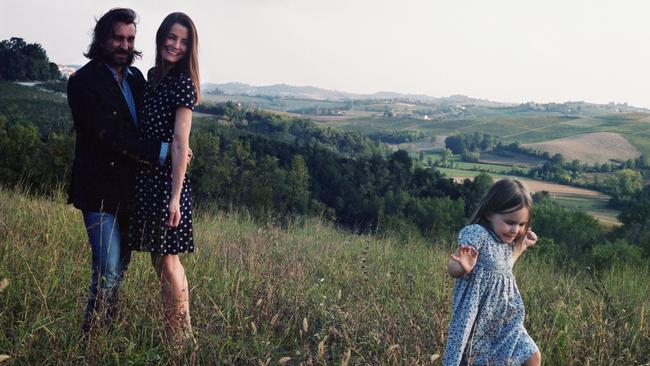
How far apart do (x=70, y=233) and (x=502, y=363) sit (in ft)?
11.4

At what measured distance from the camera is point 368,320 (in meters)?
3.23

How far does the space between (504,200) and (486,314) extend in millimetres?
517

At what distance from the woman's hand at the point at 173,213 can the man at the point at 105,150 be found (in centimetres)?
20

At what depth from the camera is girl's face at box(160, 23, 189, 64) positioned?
108 inches

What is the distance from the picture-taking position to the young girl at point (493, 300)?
2535mm

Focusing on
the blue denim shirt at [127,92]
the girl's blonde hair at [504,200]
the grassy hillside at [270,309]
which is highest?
the blue denim shirt at [127,92]

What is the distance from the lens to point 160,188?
275cm

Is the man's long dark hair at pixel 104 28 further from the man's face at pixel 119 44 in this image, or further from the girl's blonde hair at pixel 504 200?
the girl's blonde hair at pixel 504 200

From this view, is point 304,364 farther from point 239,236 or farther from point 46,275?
point 239,236

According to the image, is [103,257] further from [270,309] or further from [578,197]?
[578,197]

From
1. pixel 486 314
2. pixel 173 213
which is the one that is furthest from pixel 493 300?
pixel 173 213

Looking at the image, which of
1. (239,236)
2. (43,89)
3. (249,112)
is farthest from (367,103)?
(239,236)

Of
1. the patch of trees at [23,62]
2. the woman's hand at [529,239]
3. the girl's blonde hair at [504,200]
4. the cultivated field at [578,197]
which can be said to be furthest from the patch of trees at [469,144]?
the girl's blonde hair at [504,200]

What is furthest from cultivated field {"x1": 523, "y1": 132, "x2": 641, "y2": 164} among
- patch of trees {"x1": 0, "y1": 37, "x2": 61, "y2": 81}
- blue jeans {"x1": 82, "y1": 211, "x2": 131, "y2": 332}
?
blue jeans {"x1": 82, "y1": 211, "x2": 131, "y2": 332}
